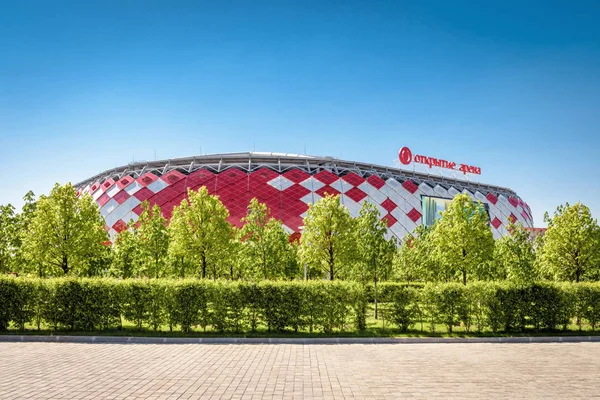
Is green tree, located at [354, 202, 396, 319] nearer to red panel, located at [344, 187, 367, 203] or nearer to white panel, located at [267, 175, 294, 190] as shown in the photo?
white panel, located at [267, 175, 294, 190]

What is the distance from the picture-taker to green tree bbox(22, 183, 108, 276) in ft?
86.5

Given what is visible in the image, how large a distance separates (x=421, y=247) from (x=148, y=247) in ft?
86.7

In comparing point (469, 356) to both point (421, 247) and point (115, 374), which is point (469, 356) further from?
point (421, 247)

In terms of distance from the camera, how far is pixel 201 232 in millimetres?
29219

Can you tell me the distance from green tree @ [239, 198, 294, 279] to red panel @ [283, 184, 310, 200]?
71.4 feet

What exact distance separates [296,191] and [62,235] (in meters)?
34.6

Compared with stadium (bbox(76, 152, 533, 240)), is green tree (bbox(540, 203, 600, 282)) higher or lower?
lower

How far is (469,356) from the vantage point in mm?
14781

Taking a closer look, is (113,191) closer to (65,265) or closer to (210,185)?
(210,185)

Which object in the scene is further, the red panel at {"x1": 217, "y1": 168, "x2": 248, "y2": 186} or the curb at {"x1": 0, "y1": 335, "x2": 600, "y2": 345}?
the red panel at {"x1": 217, "y1": 168, "x2": 248, "y2": 186}

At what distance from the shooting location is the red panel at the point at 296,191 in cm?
5719

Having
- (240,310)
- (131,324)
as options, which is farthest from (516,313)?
(131,324)

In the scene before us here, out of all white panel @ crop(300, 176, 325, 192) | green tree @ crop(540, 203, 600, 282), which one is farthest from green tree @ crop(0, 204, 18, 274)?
green tree @ crop(540, 203, 600, 282)

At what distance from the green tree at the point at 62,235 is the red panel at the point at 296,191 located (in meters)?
31.6
